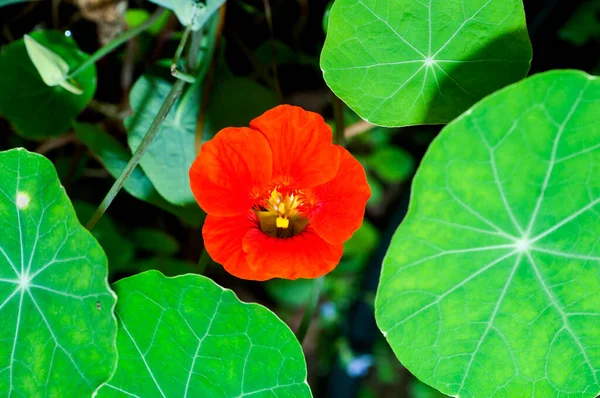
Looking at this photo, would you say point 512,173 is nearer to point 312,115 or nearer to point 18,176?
point 312,115

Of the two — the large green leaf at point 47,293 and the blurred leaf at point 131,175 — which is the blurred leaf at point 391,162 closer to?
the blurred leaf at point 131,175

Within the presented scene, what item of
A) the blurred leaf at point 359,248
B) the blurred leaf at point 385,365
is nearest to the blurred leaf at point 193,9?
the blurred leaf at point 359,248

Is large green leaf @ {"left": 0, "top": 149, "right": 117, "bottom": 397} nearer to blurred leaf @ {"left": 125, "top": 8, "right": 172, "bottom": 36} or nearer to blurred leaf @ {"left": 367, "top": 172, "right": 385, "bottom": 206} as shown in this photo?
blurred leaf @ {"left": 125, "top": 8, "right": 172, "bottom": 36}

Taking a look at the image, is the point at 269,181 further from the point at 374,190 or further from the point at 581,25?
the point at 581,25

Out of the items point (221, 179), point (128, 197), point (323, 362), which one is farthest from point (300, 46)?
point (323, 362)

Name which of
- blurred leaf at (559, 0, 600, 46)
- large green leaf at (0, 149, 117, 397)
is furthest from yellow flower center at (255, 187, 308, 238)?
blurred leaf at (559, 0, 600, 46)

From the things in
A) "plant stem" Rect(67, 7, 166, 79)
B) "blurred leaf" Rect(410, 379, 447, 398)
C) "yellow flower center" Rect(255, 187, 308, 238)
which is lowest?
"blurred leaf" Rect(410, 379, 447, 398)
